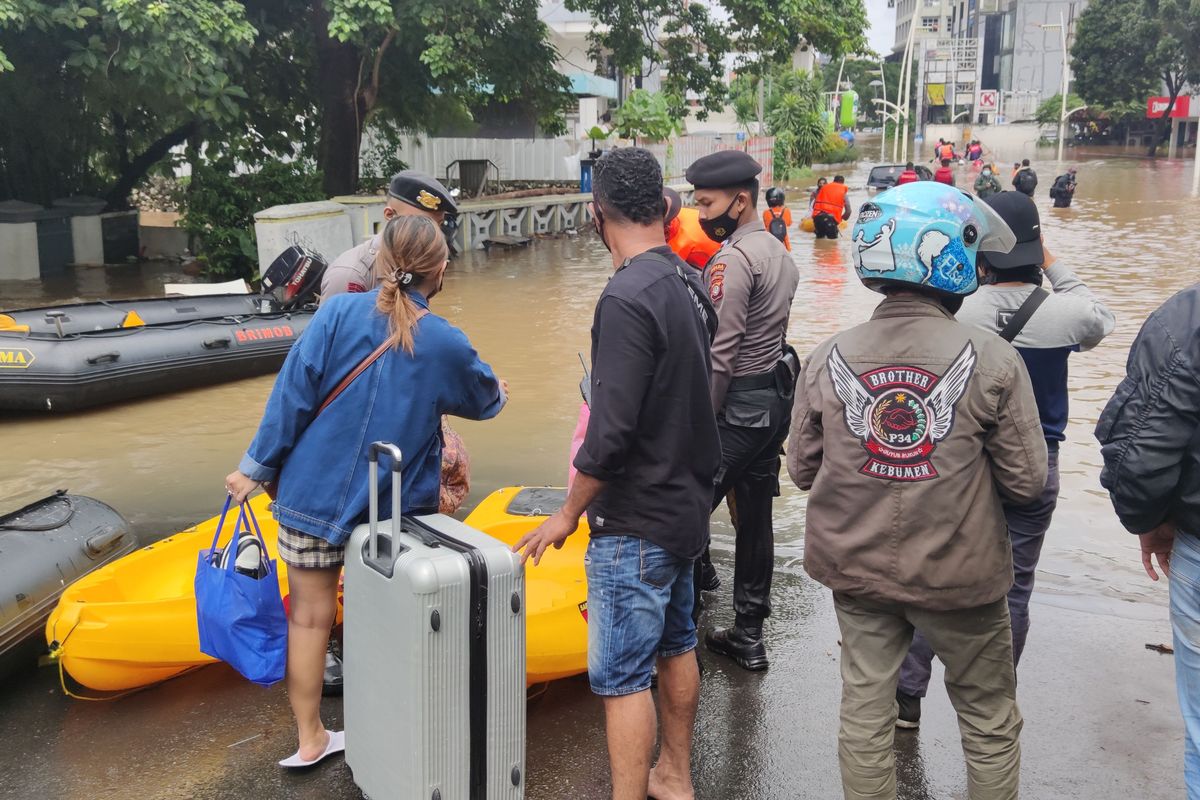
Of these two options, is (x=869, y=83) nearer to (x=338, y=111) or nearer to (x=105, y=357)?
(x=338, y=111)

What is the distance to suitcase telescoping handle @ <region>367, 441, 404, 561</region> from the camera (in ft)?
9.10

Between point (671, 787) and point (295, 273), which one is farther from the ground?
point (295, 273)

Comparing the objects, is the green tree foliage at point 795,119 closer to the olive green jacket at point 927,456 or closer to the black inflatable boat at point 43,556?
the black inflatable boat at point 43,556

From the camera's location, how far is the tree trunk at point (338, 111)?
56.0 ft

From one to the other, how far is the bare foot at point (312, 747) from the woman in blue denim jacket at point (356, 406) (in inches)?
21.6

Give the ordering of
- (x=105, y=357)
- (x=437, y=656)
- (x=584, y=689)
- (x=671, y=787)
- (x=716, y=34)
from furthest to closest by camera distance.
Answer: (x=716, y=34)
(x=105, y=357)
(x=584, y=689)
(x=671, y=787)
(x=437, y=656)

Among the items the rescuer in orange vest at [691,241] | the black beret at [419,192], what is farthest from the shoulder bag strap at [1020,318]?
the black beret at [419,192]

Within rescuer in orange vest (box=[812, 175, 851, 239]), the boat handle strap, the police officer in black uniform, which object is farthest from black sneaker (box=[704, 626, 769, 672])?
rescuer in orange vest (box=[812, 175, 851, 239])

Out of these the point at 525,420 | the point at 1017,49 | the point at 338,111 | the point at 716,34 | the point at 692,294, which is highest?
the point at 1017,49

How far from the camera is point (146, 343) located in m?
8.80

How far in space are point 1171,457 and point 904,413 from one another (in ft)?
1.88

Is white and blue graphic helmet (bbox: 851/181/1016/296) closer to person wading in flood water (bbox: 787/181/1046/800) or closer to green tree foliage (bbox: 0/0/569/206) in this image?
person wading in flood water (bbox: 787/181/1046/800)

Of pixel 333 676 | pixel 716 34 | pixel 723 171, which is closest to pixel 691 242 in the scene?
pixel 723 171

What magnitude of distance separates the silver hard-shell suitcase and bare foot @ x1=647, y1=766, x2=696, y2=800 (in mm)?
491
